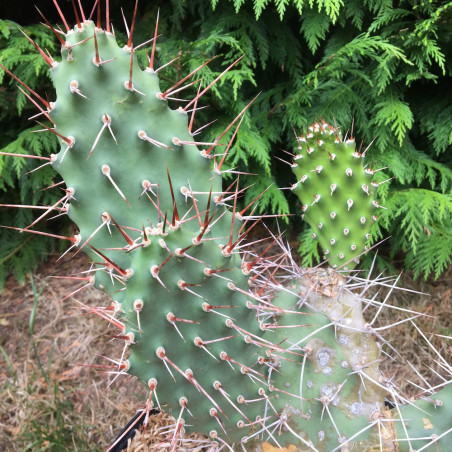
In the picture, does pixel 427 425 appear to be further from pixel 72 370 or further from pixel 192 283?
pixel 72 370

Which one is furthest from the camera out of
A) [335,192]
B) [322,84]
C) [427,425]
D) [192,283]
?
[322,84]

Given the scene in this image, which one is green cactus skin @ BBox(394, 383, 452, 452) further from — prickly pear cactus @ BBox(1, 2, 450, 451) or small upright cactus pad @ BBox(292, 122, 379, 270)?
small upright cactus pad @ BBox(292, 122, 379, 270)

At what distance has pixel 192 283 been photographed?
67 cm

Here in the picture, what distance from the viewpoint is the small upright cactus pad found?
3.07 feet

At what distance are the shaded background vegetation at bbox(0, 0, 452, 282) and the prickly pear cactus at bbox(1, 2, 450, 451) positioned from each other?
26.7 inches

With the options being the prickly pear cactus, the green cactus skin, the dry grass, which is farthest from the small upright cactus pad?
the dry grass

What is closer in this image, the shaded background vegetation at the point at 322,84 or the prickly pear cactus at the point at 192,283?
the prickly pear cactus at the point at 192,283

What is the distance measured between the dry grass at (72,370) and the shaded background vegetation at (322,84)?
0.71 ft

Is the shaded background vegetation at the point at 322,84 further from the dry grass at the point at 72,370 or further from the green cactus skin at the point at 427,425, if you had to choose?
the green cactus skin at the point at 427,425

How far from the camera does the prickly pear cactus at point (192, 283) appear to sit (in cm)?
67

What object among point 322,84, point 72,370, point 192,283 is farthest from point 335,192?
point 72,370

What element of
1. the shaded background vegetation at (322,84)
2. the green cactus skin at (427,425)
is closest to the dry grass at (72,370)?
the shaded background vegetation at (322,84)

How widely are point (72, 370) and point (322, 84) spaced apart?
1434 mm

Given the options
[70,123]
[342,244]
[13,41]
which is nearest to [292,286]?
[342,244]
